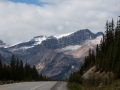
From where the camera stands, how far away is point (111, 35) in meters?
100

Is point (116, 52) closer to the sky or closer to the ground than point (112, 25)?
closer to the ground

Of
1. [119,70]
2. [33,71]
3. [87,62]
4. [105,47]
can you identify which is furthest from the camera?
[33,71]

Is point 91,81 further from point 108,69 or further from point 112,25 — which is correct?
point 112,25

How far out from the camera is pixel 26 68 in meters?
152

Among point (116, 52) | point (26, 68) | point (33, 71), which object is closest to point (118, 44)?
point (116, 52)

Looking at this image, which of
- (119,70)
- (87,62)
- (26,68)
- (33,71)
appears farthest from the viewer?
(33,71)

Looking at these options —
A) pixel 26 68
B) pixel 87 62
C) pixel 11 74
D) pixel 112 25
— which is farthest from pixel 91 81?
pixel 26 68

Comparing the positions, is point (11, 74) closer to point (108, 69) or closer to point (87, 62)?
point (87, 62)

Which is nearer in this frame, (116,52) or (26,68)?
(116,52)

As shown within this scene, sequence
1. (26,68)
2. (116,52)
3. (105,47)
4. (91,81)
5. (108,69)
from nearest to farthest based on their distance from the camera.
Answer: (91,81), (116,52), (108,69), (105,47), (26,68)

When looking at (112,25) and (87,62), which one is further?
(87,62)

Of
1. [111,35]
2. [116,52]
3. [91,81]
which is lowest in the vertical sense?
[91,81]

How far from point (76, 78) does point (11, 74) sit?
157 feet

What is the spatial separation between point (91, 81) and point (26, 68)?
3711 inches
